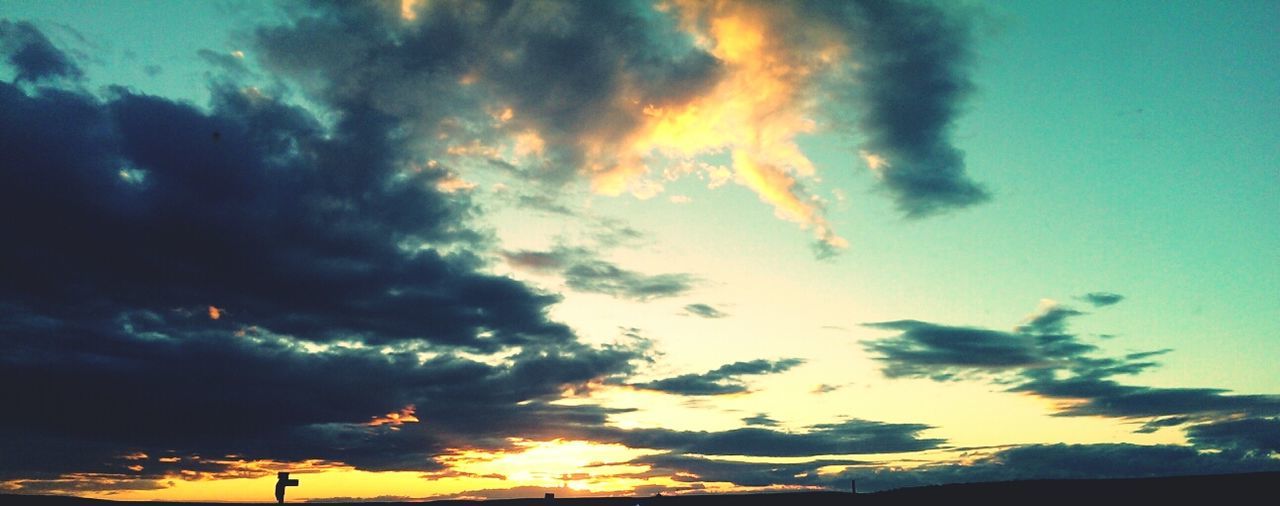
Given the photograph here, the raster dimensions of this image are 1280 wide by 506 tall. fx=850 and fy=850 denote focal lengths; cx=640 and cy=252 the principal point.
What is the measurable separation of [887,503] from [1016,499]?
7.46 meters

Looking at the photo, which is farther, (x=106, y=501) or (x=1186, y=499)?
(x=106, y=501)

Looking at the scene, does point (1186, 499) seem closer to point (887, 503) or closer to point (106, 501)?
point (887, 503)

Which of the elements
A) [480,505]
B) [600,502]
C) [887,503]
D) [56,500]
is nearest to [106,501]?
[56,500]

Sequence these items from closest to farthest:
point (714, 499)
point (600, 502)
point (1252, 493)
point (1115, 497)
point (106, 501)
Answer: point (1252, 493), point (1115, 497), point (106, 501), point (600, 502), point (714, 499)

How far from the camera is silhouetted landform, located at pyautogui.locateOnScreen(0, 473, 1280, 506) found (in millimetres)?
40375

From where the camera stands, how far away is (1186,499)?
133 ft

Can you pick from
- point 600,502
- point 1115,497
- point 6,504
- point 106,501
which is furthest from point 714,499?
point 6,504

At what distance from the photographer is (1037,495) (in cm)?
4631

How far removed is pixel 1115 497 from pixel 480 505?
128 ft

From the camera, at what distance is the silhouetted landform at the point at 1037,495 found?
132 feet

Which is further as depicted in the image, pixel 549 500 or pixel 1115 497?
pixel 549 500

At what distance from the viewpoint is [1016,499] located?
46219mm

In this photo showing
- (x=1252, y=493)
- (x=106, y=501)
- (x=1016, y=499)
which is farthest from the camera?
(x=106, y=501)

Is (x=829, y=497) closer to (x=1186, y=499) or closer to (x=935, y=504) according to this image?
(x=935, y=504)
